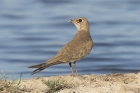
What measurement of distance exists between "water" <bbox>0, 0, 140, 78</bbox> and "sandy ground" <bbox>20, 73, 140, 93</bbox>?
664cm

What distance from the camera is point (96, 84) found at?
35.3 feet

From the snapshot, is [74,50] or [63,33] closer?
[74,50]

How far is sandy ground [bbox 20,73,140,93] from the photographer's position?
10.3 meters

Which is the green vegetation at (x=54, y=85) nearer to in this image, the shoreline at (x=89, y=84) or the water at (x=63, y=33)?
the shoreline at (x=89, y=84)

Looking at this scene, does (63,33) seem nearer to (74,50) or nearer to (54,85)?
(74,50)

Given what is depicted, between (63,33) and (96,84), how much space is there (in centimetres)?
1651

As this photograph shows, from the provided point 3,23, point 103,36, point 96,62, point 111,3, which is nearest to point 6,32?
point 3,23

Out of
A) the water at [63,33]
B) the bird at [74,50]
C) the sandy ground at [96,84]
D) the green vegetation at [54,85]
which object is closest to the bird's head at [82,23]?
the bird at [74,50]

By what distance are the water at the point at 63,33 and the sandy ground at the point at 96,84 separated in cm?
664

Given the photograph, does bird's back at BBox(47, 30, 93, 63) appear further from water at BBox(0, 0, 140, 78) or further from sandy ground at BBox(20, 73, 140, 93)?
water at BBox(0, 0, 140, 78)

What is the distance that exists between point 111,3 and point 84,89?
2655cm

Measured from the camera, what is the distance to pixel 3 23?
29.7 meters

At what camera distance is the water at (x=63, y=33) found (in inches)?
848

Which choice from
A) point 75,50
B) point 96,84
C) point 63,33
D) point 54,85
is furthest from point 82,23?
point 63,33
